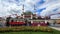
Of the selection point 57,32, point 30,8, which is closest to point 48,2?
point 30,8

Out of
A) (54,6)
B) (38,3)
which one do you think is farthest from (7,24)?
(54,6)

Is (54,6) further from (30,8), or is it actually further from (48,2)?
(30,8)

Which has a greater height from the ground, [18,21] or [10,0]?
[10,0]

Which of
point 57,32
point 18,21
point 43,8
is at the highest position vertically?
point 43,8

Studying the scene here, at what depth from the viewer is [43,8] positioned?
4.79 meters

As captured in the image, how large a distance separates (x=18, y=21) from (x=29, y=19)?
0.30m

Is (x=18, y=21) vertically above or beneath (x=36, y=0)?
beneath

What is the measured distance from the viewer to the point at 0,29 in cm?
472

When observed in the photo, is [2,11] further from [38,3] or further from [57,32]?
[57,32]

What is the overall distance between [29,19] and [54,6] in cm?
76

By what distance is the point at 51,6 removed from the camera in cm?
479

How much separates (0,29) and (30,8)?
98 cm

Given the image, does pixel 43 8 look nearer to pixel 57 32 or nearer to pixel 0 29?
pixel 57 32

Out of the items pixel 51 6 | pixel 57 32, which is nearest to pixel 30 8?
pixel 51 6
